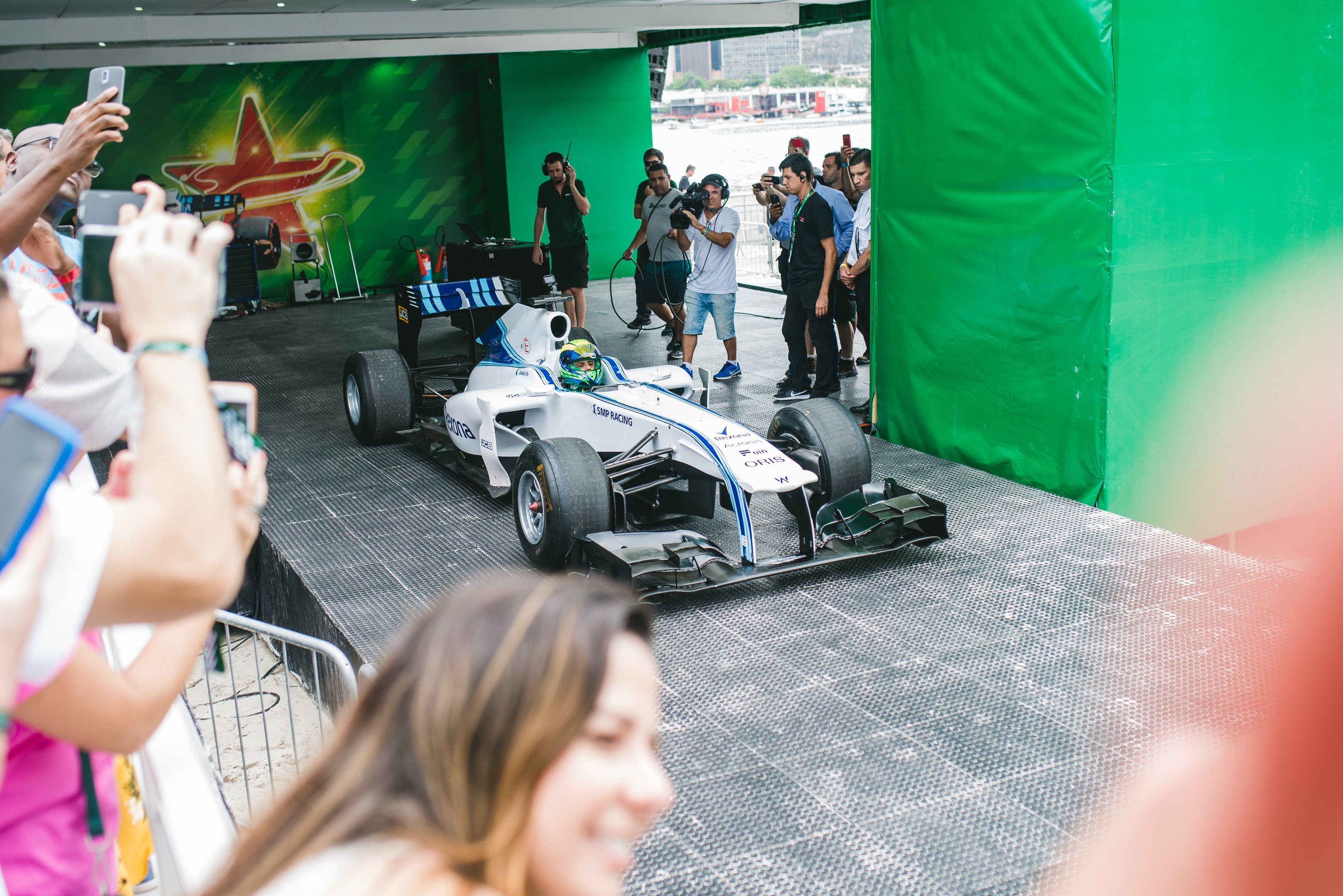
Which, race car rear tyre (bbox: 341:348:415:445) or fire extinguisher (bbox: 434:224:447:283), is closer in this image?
race car rear tyre (bbox: 341:348:415:445)

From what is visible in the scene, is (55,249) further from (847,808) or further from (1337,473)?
(1337,473)

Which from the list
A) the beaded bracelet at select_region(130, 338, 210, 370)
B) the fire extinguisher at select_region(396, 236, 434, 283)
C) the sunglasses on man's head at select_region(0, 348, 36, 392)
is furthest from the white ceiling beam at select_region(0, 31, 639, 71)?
the beaded bracelet at select_region(130, 338, 210, 370)

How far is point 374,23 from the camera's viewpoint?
1245cm

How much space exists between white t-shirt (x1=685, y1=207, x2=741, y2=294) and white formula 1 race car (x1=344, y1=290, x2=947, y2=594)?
2.16 m

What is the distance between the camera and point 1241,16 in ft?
19.8

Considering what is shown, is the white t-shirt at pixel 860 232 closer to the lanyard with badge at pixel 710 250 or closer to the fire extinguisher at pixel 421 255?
the lanyard with badge at pixel 710 250

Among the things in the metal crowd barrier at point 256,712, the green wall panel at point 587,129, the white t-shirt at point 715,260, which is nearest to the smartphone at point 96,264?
the metal crowd barrier at point 256,712

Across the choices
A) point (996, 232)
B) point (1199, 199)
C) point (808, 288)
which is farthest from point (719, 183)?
point (1199, 199)

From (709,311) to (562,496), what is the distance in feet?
15.0

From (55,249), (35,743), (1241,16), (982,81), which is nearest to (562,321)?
(982,81)

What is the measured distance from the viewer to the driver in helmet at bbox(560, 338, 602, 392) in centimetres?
630

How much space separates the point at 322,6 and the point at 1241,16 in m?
8.69

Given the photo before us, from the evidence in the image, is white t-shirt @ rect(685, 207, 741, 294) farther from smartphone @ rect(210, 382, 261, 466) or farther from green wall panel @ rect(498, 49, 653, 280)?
smartphone @ rect(210, 382, 261, 466)

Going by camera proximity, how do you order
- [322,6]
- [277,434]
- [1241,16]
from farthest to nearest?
1. [322,6]
2. [277,434]
3. [1241,16]
